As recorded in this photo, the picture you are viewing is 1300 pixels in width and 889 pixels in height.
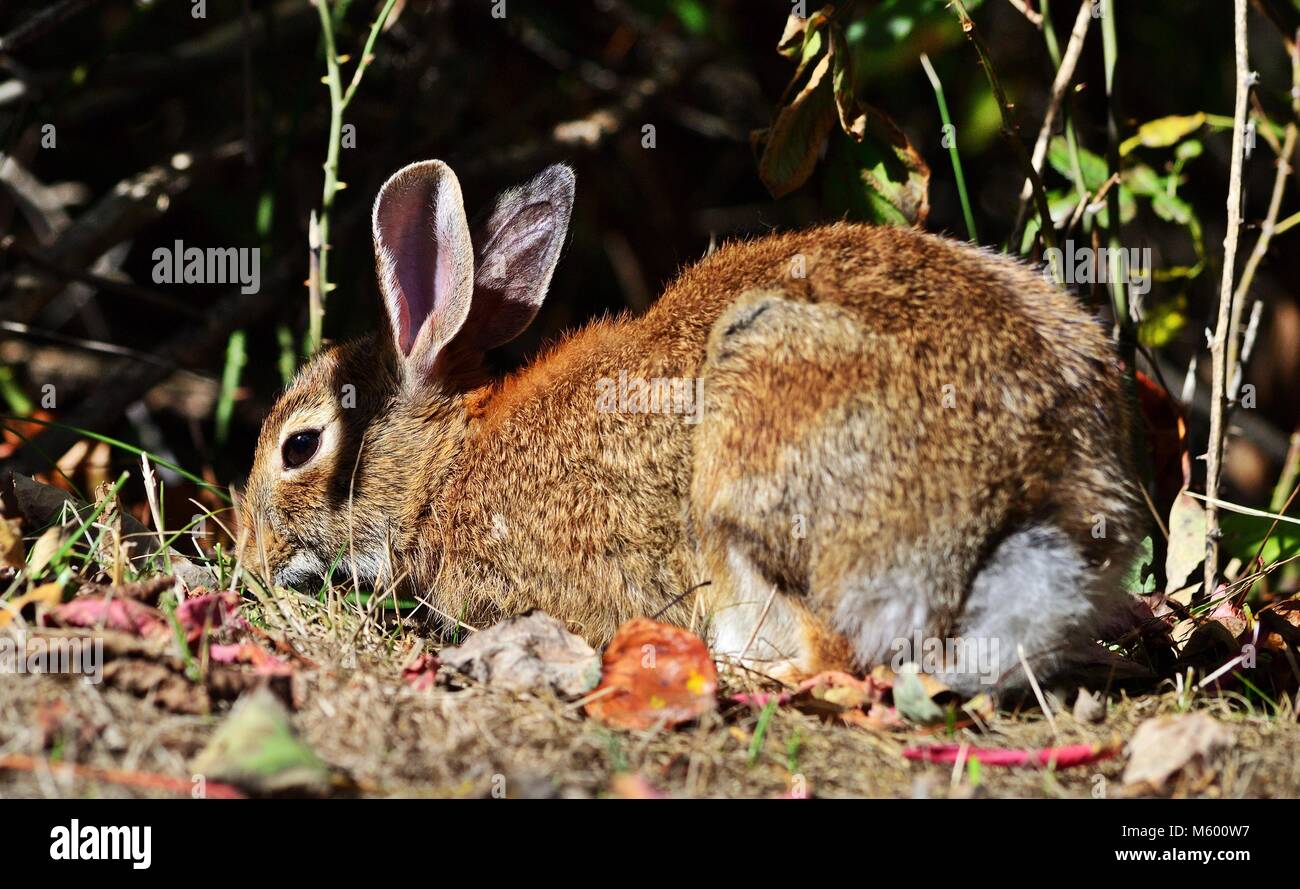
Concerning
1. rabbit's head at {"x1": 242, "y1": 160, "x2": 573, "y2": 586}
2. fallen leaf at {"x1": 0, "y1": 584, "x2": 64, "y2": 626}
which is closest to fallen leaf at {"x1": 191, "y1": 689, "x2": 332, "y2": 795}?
fallen leaf at {"x1": 0, "y1": 584, "x2": 64, "y2": 626}

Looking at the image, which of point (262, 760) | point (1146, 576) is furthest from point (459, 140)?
point (262, 760)

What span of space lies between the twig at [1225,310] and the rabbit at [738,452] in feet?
2.37

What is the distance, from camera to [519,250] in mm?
4922

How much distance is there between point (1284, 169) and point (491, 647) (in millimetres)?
3672

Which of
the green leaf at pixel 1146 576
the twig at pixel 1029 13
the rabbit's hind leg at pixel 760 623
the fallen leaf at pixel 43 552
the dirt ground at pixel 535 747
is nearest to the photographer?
the dirt ground at pixel 535 747

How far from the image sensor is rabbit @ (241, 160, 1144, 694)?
12.2ft

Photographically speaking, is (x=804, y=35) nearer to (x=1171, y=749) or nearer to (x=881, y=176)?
(x=881, y=176)

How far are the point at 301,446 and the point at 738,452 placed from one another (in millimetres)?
1890

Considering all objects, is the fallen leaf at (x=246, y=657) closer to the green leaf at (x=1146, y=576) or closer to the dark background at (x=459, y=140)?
the dark background at (x=459, y=140)

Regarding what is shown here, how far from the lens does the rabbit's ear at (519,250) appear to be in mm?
4848

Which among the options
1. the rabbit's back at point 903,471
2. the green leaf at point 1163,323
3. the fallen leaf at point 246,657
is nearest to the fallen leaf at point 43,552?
the fallen leaf at point 246,657
